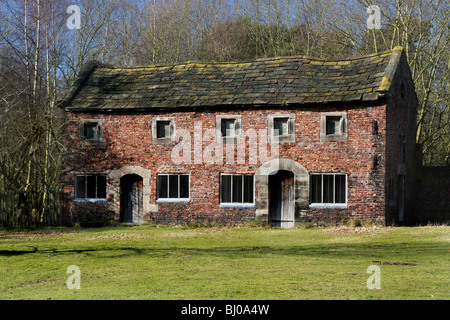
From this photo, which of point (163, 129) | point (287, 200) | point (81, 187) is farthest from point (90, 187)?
point (287, 200)

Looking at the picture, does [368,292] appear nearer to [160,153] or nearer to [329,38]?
[160,153]

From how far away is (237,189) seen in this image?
24.7m

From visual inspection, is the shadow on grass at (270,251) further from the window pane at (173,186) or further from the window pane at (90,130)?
the window pane at (90,130)

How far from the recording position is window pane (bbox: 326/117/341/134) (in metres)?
23.8

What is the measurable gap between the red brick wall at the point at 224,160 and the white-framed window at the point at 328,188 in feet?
0.85

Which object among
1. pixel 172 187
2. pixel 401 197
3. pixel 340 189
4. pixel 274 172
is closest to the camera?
pixel 340 189

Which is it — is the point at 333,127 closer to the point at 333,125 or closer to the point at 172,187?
the point at 333,125

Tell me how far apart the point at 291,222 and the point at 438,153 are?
17.3 metres

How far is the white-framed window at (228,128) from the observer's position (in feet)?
81.0

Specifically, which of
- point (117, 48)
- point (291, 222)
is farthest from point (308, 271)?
point (117, 48)

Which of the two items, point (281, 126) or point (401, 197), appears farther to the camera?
point (401, 197)

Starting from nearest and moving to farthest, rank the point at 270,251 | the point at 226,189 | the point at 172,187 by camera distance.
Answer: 1. the point at 270,251
2. the point at 226,189
3. the point at 172,187

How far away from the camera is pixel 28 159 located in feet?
78.2

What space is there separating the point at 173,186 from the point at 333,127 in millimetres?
7367
